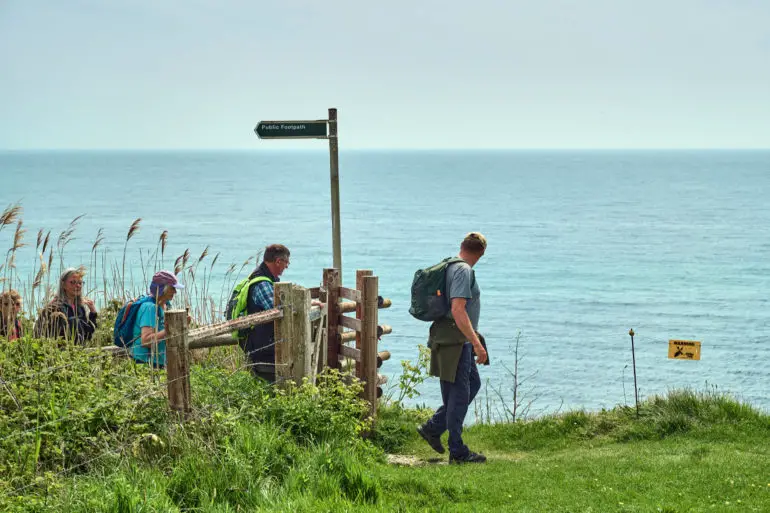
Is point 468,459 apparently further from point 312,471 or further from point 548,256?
point 548,256

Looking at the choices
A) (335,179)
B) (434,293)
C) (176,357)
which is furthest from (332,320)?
(176,357)

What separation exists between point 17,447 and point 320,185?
134 metres

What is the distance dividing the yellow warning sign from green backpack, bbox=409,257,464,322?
106 inches

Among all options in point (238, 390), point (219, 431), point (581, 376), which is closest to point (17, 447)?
point (219, 431)

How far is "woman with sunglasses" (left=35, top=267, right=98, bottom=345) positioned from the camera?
8703 millimetres

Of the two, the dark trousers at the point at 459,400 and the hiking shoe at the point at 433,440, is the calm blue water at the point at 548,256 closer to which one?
the hiking shoe at the point at 433,440

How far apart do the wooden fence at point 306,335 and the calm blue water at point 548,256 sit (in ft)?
31.6

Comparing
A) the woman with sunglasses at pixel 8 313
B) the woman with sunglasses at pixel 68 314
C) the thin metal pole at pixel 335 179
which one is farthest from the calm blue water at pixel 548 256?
the woman with sunglasses at pixel 8 313

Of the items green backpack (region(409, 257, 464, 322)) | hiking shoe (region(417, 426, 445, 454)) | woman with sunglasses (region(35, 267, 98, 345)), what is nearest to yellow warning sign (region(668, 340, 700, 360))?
hiking shoe (region(417, 426, 445, 454))

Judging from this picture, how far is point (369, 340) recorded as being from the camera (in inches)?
378

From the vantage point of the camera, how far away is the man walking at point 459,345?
8289 mm

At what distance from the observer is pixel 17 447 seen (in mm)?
6484

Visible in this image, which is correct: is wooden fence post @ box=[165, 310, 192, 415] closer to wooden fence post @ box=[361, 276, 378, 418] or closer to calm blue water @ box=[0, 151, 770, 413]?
wooden fence post @ box=[361, 276, 378, 418]

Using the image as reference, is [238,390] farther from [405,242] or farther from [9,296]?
[405,242]
